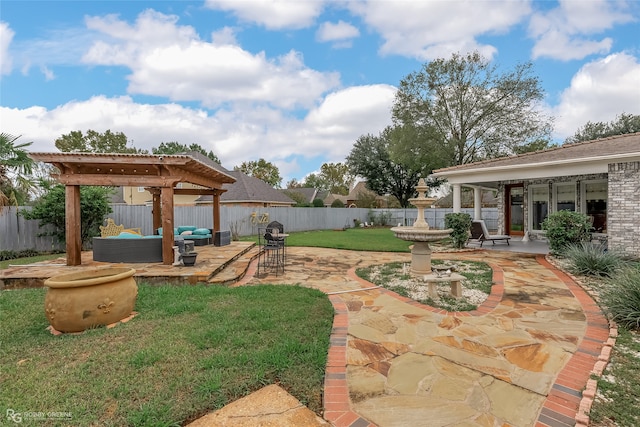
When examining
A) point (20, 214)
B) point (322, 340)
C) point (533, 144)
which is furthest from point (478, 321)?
point (533, 144)

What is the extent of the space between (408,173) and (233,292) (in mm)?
28373

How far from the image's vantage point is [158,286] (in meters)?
6.12

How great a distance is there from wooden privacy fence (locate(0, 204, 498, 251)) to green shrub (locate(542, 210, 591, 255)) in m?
7.33

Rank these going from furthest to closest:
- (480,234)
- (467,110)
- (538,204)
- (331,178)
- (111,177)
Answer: (331,178), (467,110), (538,204), (480,234), (111,177)

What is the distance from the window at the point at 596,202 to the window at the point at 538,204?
1.26 meters

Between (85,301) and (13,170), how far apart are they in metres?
9.13

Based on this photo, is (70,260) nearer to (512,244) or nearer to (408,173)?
(512,244)

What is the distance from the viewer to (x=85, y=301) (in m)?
3.89

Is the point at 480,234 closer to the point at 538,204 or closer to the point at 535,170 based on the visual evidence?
the point at 535,170

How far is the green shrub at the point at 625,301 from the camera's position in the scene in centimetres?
401

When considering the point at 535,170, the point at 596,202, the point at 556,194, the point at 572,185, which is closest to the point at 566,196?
the point at 556,194

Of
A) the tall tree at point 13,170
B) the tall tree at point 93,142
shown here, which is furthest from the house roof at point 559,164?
the tall tree at point 93,142

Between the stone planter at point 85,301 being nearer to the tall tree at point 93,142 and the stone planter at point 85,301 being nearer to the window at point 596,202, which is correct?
the window at point 596,202

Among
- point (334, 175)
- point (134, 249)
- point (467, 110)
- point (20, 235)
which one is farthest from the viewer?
point (334, 175)
